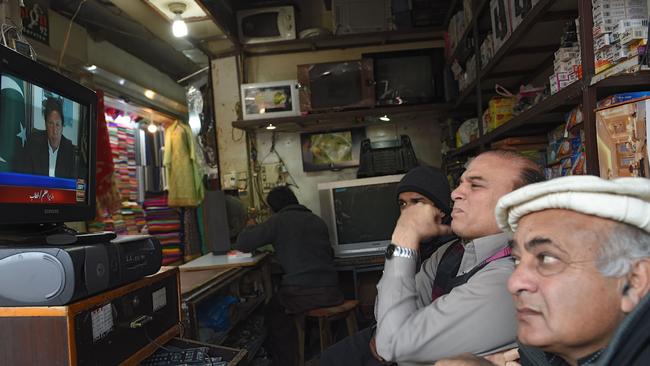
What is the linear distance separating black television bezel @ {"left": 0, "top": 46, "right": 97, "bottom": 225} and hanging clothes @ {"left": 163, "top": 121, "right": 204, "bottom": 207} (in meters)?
3.09

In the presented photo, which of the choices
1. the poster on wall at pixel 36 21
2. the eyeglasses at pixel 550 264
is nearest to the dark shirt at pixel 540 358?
the eyeglasses at pixel 550 264

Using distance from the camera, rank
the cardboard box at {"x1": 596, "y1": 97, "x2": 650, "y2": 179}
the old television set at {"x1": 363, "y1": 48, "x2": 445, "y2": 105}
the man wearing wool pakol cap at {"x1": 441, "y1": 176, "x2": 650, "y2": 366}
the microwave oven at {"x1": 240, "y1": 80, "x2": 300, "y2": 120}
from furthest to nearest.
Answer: the microwave oven at {"x1": 240, "y1": 80, "x2": 300, "y2": 120}
the old television set at {"x1": 363, "y1": 48, "x2": 445, "y2": 105}
the cardboard box at {"x1": 596, "y1": 97, "x2": 650, "y2": 179}
the man wearing wool pakol cap at {"x1": 441, "y1": 176, "x2": 650, "y2": 366}

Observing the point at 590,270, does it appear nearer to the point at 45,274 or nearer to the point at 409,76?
the point at 45,274

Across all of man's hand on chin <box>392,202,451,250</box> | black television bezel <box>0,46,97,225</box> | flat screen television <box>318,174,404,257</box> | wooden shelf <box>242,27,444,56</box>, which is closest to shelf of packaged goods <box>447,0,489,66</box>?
wooden shelf <box>242,27,444,56</box>

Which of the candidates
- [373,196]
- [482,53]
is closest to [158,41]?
[373,196]

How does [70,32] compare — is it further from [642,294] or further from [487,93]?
[642,294]

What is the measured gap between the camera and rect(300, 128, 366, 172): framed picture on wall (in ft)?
14.4

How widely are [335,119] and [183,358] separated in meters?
3.08

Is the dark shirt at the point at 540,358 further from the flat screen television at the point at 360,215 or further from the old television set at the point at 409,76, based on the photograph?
the old television set at the point at 409,76

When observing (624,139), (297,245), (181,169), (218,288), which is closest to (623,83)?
(624,139)

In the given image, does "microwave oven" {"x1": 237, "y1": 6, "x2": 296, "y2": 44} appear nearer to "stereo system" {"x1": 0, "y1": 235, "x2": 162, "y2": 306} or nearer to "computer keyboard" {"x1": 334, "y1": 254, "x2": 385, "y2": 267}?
"computer keyboard" {"x1": 334, "y1": 254, "x2": 385, "y2": 267}

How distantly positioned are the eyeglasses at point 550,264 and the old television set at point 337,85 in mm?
3165

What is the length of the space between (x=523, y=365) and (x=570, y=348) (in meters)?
0.21

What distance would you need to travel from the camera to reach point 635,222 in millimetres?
784
